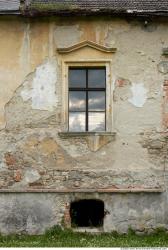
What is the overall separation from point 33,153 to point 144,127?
2571 mm

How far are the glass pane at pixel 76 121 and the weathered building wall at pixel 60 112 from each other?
0.97 feet

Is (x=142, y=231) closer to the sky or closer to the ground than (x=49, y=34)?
closer to the ground

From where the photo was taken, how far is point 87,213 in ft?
55.0

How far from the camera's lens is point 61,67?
16203 millimetres

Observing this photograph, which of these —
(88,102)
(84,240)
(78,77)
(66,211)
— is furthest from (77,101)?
(84,240)

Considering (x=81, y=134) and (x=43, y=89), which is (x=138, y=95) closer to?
(x=81, y=134)

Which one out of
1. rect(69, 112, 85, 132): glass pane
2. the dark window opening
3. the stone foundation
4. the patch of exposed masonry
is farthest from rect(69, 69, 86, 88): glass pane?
the dark window opening

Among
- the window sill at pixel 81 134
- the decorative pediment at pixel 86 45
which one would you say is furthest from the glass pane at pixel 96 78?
the window sill at pixel 81 134

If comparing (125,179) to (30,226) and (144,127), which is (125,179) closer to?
(144,127)

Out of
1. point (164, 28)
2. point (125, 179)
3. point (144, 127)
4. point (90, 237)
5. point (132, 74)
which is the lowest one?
point (90, 237)

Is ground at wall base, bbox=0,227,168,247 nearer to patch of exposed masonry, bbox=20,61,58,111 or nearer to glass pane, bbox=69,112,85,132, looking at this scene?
glass pane, bbox=69,112,85,132

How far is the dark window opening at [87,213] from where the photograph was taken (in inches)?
640

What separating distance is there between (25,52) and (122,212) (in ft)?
13.9

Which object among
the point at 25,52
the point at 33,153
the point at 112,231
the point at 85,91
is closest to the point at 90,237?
the point at 112,231
